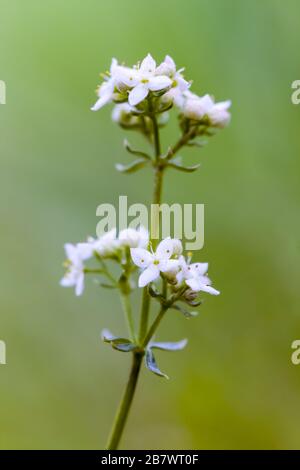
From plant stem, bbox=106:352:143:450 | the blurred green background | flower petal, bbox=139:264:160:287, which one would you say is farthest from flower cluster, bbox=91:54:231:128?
the blurred green background

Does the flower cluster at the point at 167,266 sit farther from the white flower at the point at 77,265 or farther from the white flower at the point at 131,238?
the white flower at the point at 77,265

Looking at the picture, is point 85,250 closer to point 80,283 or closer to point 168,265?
point 80,283

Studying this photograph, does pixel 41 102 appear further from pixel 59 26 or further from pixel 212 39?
pixel 212 39

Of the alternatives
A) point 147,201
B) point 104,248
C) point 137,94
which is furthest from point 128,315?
point 147,201

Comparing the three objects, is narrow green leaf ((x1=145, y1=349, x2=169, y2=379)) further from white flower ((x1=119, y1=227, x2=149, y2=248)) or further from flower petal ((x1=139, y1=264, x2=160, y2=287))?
white flower ((x1=119, y1=227, x2=149, y2=248))
